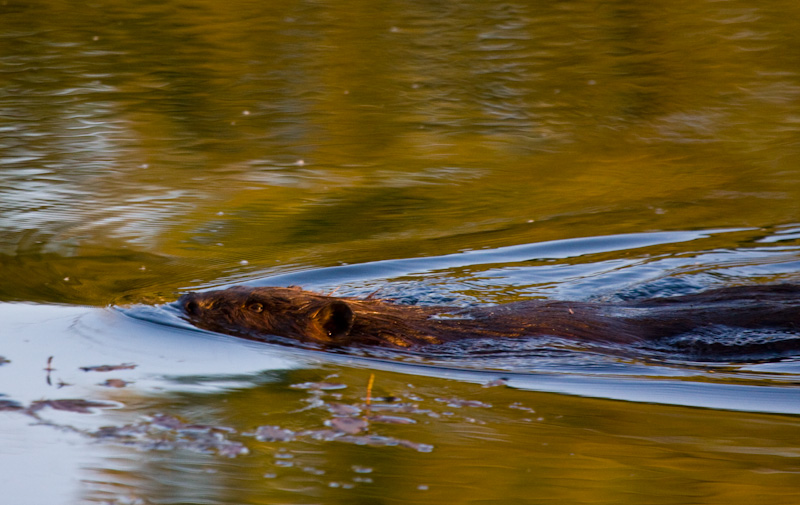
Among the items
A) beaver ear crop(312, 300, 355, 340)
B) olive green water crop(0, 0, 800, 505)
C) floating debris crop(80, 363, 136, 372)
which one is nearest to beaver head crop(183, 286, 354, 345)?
beaver ear crop(312, 300, 355, 340)

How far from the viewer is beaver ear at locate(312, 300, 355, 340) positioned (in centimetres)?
462

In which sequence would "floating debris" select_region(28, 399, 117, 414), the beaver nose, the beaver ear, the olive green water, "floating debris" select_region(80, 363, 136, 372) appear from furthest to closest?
the beaver nose → the beaver ear → "floating debris" select_region(80, 363, 136, 372) → "floating debris" select_region(28, 399, 117, 414) → the olive green water

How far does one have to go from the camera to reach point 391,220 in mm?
6898

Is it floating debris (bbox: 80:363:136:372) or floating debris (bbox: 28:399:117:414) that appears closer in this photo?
floating debris (bbox: 28:399:117:414)


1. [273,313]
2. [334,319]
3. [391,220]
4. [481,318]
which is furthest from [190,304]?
[391,220]

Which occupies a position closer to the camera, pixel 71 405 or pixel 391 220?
pixel 71 405

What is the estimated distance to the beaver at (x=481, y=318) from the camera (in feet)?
15.4

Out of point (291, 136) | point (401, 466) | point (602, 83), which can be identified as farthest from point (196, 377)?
point (602, 83)

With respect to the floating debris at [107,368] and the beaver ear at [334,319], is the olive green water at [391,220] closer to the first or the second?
the floating debris at [107,368]

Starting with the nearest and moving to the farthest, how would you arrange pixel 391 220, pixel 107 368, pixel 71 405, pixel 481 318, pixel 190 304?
1. pixel 71 405
2. pixel 107 368
3. pixel 481 318
4. pixel 190 304
5. pixel 391 220

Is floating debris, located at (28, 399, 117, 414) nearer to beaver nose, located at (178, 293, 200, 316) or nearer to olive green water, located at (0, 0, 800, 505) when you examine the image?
olive green water, located at (0, 0, 800, 505)

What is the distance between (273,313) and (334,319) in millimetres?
343

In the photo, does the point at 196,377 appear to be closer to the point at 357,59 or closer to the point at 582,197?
the point at 582,197

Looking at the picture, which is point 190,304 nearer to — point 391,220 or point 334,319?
point 334,319
